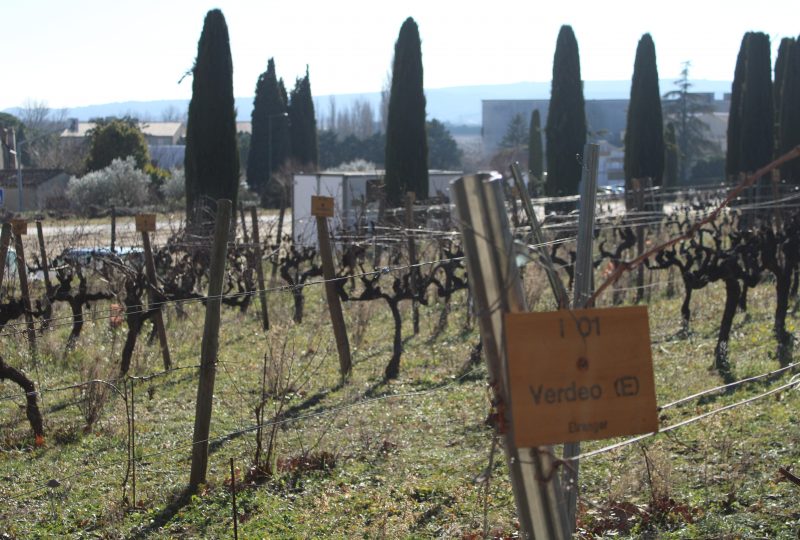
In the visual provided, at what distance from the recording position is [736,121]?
33.1 metres

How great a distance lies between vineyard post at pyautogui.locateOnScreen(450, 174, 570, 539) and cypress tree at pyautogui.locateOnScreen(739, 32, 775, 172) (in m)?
30.1

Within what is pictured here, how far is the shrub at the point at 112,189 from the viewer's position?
39969 millimetres

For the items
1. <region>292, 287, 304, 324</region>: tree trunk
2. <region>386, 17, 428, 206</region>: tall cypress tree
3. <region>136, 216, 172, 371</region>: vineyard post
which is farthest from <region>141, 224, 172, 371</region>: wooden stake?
<region>386, 17, 428, 206</region>: tall cypress tree

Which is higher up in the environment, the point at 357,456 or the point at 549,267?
the point at 549,267

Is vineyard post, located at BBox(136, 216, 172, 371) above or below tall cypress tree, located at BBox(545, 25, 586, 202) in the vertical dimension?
below

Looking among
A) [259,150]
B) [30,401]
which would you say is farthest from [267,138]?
[30,401]

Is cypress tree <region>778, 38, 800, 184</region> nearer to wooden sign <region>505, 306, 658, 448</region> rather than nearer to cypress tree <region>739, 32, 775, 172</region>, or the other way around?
cypress tree <region>739, 32, 775, 172</region>

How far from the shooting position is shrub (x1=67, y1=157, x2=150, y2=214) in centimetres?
3997

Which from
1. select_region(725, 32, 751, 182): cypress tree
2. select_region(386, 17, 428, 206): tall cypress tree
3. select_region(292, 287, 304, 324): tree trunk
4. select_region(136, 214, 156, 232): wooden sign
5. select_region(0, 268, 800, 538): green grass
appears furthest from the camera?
select_region(725, 32, 751, 182): cypress tree

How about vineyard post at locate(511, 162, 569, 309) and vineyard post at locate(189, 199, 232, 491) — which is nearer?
vineyard post at locate(511, 162, 569, 309)

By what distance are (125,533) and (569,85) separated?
87.2ft

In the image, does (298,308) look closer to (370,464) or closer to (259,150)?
(370,464)

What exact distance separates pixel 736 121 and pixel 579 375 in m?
33.2

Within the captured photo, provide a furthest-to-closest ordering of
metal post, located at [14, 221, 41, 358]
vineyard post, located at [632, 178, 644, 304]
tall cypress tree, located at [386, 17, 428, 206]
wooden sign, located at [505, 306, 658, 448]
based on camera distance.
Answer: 1. tall cypress tree, located at [386, 17, 428, 206]
2. vineyard post, located at [632, 178, 644, 304]
3. metal post, located at [14, 221, 41, 358]
4. wooden sign, located at [505, 306, 658, 448]
